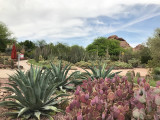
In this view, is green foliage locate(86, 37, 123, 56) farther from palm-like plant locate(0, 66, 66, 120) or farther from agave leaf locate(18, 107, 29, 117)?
agave leaf locate(18, 107, 29, 117)

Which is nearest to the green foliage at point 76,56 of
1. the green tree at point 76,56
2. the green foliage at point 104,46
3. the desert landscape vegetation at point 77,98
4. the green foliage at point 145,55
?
the green tree at point 76,56

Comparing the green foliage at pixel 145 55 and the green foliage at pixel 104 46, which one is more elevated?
the green foliage at pixel 104 46

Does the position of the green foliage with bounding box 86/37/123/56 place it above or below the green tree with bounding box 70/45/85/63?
above

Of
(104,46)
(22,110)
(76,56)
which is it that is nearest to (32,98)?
(22,110)

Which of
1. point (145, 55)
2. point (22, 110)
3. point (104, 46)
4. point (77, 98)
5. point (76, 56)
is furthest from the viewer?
point (104, 46)

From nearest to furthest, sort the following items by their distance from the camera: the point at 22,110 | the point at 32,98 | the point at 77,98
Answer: the point at 77,98 → the point at 22,110 → the point at 32,98

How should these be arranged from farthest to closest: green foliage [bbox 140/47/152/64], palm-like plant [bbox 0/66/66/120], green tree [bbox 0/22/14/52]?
green tree [bbox 0/22/14/52] → green foliage [bbox 140/47/152/64] → palm-like plant [bbox 0/66/66/120]

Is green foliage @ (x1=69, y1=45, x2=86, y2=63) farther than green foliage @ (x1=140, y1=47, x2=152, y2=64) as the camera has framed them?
No

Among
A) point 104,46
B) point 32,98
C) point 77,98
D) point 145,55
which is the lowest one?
point 32,98

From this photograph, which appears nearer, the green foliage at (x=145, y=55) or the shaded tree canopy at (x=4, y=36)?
the green foliage at (x=145, y=55)

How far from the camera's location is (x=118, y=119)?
1449 millimetres

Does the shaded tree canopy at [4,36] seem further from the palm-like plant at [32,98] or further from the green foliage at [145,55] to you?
the palm-like plant at [32,98]

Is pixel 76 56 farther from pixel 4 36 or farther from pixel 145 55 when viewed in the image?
pixel 4 36

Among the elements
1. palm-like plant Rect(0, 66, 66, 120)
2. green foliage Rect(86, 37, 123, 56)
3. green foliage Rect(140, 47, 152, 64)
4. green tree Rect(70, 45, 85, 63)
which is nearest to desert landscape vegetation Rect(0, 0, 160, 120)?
palm-like plant Rect(0, 66, 66, 120)
